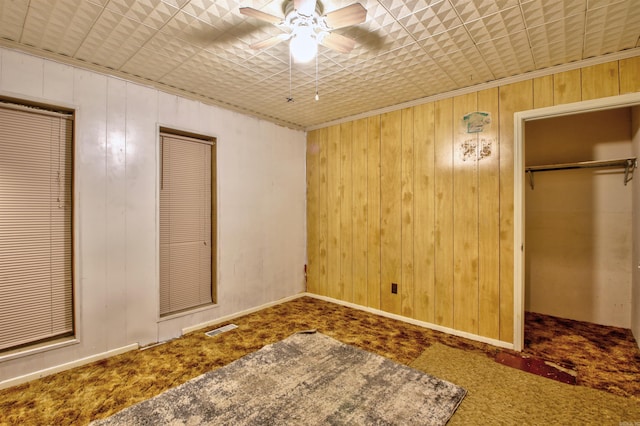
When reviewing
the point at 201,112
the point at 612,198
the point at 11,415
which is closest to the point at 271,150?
the point at 201,112

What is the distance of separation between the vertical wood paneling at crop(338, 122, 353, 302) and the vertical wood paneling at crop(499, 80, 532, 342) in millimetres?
1764

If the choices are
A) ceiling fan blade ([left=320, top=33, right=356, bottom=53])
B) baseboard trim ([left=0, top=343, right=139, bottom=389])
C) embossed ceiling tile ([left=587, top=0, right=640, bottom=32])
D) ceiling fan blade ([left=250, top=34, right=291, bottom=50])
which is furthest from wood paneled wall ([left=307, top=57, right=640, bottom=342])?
baseboard trim ([left=0, top=343, right=139, bottom=389])

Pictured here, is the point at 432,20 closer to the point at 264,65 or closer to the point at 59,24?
the point at 264,65

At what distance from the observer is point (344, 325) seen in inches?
135

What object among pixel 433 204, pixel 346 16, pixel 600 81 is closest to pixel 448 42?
pixel 346 16

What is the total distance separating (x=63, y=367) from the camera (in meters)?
2.45

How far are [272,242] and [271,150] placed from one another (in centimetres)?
125

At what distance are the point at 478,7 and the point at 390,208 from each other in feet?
7.17

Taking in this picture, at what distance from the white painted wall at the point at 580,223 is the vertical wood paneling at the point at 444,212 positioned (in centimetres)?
145

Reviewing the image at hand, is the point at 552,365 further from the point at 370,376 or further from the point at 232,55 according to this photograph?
the point at 232,55

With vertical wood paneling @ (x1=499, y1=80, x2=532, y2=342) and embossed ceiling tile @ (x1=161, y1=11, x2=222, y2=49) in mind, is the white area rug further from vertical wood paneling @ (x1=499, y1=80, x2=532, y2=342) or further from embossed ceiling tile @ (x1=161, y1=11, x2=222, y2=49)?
embossed ceiling tile @ (x1=161, y1=11, x2=222, y2=49)

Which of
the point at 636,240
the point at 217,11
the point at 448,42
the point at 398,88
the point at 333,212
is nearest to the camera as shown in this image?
the point at 217,11

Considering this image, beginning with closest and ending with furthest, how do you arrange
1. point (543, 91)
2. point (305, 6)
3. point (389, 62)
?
point (305, 6) → point (389, 62) → point (543, 91)

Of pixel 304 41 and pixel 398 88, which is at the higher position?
pixel 398 88
